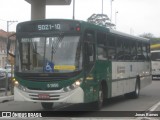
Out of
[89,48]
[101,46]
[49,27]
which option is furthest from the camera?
[101,46]

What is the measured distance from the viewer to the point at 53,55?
14.6 m

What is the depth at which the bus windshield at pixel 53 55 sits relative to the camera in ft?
47.5

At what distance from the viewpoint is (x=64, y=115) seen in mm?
14906

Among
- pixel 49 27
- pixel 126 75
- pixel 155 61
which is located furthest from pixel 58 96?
pixel 155 61

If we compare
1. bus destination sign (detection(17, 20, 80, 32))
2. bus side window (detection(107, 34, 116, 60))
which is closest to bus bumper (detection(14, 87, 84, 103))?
bus destination sign (detection(17, 20, 80, 32))

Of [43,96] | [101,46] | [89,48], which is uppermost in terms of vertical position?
[101,46]

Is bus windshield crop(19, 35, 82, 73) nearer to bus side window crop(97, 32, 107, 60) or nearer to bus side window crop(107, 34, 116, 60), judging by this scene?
bus side window crop(97, 32, 107, 60)

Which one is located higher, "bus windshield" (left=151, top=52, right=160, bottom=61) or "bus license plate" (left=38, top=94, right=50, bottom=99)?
"bus windshield" (left=151, top=52, right=160, bottom=61)

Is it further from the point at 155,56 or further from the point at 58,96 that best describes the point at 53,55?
the point at 155,56

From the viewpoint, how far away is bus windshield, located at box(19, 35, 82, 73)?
14.5 metres

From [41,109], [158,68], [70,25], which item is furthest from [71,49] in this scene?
[158,68]

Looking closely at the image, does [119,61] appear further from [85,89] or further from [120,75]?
[85,89]

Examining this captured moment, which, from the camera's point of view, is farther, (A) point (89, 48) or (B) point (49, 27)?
(A) point (89, 48)

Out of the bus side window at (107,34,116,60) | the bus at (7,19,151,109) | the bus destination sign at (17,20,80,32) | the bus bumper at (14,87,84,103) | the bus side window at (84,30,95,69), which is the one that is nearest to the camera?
the bus bumper at (14,87,84,103)
